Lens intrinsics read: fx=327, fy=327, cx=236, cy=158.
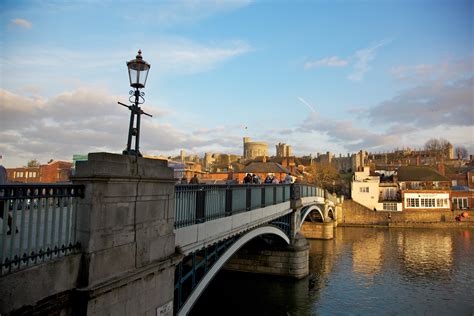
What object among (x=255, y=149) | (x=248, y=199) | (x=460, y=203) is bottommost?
(x=460, y=203)

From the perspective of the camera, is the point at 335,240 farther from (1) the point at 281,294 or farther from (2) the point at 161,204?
(2) the point at 161,204

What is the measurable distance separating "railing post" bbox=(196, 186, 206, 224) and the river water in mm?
9016

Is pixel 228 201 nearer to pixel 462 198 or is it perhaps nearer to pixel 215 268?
pixel 215 268

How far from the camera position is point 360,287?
2058 centimetres

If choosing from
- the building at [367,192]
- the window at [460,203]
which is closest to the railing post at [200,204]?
the building at [367,192]

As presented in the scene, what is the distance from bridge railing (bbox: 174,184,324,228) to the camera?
316 inches

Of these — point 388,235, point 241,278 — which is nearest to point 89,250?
point 241,278

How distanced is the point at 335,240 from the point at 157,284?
120ft

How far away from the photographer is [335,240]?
3925 cm

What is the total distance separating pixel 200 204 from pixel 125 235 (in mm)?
3717

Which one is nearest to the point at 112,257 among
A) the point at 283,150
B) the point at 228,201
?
→ the point at 228,201

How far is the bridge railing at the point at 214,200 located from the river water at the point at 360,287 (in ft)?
18.9

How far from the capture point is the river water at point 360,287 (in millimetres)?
16891

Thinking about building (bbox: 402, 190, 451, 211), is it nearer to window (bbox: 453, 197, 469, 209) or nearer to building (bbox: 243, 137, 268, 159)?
window (bbox: 453, 197, 469, 209)
